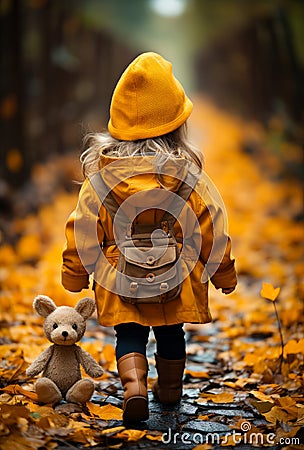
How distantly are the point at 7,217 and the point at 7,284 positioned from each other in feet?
7.85

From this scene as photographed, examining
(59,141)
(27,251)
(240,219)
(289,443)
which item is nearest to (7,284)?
(27,251)

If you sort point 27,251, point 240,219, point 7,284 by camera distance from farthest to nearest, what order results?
point 240,219 → point 27,251 → point 7,284

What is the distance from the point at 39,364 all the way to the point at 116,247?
63 centimetres

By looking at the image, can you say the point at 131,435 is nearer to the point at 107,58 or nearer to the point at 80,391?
the point at 80,391

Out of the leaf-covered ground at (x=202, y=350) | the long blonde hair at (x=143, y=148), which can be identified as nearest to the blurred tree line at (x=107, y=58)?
the leaf-covered ground at (x=202, y=350)

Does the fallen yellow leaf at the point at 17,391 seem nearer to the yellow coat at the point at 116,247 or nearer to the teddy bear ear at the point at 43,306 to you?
the teddy bear ear at the point at 43,306

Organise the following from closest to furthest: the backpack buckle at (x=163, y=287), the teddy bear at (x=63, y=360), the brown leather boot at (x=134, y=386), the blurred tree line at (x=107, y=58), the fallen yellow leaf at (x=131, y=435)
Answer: the fallen yellow leaf at (x=131, y=435) → the brown leather boot at (x=134, y=386) → the backpack buckle at (x=163, y=287) → the teddy bear at (x=63, y=360) → the blurred tree line at (x=107, y=58)

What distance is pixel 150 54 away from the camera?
298cm

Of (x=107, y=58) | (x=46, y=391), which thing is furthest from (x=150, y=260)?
(x=107, y=58)

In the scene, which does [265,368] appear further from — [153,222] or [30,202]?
[30,202]

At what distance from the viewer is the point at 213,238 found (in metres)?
2.93

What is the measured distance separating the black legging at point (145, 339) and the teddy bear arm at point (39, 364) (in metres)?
0.33

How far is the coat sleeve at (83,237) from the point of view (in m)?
2.88

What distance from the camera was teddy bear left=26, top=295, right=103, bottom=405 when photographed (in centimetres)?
289
